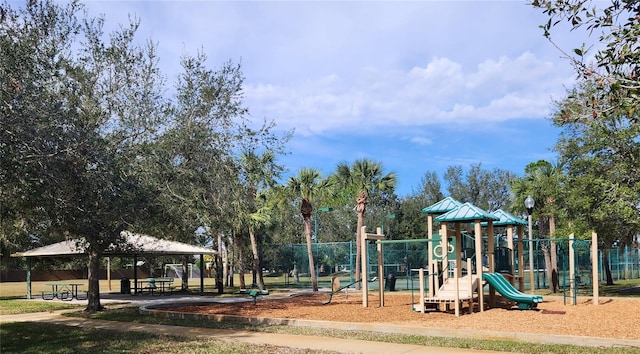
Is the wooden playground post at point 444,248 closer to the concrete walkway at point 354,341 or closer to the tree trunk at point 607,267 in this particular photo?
the concrete walkway at point 354,341

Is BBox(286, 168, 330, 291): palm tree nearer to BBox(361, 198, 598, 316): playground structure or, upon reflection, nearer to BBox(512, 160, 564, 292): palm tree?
BBox(512, 160, 564, 292): palm tree

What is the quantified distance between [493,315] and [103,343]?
9732 millimetres

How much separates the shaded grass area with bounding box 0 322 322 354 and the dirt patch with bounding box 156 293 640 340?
4.45m

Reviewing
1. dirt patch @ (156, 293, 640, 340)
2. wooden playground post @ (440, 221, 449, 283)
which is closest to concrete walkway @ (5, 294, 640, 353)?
dirt patch @ (156, 293, 640, 340)

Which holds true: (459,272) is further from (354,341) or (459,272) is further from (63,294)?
(63,294)

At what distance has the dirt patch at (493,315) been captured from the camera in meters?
13.4

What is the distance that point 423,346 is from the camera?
11484mm

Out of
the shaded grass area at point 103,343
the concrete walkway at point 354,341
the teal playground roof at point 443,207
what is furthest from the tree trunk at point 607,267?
the shaded grass area at point 103,343

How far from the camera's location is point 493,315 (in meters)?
16.2

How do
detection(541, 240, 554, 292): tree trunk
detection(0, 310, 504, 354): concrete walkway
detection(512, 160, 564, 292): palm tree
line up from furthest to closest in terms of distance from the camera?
detection(541, 240, 554, 292): tree trunk
detection(512, 160, 564, 292): palm tree
detection(0, 310, 504, 354): concrete walkway

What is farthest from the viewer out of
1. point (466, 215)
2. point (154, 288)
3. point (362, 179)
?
point (362, 179)

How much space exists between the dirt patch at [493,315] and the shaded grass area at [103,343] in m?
4.45

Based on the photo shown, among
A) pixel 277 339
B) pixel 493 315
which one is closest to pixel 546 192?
pixel 493 315

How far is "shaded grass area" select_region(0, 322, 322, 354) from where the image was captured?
37.2 feet
